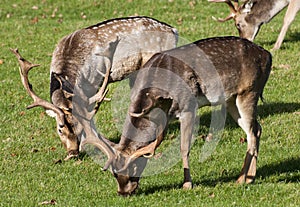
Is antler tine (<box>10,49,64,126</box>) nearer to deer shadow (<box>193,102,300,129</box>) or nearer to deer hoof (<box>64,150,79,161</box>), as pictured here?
deer hoof (<box>64,150,79,161</box>)

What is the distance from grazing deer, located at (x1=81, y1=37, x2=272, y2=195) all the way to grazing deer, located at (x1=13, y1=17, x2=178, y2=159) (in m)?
1.52

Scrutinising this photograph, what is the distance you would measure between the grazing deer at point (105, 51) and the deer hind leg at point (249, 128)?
6.69 feet

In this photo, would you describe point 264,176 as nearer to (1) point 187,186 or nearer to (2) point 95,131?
(1) point 187,186

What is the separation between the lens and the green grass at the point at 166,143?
778 centimetres

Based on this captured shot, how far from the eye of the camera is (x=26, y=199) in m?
7.92

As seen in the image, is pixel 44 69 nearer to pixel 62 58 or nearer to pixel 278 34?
pixel 62 58

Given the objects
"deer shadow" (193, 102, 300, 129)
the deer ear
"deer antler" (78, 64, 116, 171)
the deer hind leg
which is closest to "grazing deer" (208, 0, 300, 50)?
the deer ear

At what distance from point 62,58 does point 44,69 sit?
150 inches

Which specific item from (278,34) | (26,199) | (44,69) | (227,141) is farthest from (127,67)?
(278,34)

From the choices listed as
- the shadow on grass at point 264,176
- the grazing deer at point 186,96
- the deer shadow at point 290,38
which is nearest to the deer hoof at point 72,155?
the grazing deer at point 186,96

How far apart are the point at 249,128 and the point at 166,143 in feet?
6.38

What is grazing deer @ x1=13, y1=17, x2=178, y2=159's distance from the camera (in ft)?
31.7

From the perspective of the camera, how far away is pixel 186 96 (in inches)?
319

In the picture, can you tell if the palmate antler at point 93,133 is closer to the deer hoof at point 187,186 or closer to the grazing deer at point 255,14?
the deer hoof at point 187,186
